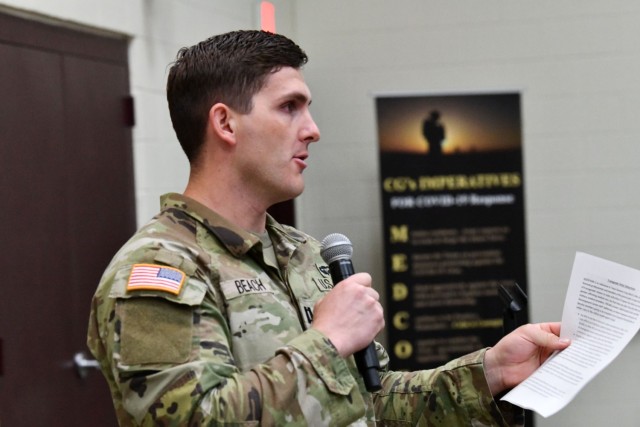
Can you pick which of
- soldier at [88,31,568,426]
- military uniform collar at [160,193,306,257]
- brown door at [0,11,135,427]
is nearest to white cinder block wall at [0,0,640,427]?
brown door at [0,11,135,427]

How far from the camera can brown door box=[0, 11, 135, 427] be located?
2639 mm

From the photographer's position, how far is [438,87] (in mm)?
4832

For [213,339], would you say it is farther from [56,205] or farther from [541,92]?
[541,92]

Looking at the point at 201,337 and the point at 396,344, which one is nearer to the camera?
the point at 201,337

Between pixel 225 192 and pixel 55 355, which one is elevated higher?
pixel 225 192

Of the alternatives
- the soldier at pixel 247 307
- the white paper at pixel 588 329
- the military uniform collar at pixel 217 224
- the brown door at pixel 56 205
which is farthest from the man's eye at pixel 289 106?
the brown door at pixel 56 205

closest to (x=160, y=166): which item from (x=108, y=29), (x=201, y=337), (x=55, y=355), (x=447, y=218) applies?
(x=108, y=29)

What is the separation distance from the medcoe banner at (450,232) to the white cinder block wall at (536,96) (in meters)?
0.44

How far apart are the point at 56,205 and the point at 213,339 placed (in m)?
1.74

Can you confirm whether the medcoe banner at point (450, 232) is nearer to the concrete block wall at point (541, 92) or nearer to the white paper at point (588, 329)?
the concrete block wall at point (541, 92)

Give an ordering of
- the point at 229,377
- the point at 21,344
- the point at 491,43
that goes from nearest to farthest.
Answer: the point at 229,377
the point at 21,344
the point at 491,43

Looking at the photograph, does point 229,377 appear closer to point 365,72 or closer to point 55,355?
point 55,355

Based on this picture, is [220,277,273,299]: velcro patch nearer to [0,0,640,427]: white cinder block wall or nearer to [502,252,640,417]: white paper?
[502,252,640,417]: white paper

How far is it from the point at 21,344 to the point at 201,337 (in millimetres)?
1564
